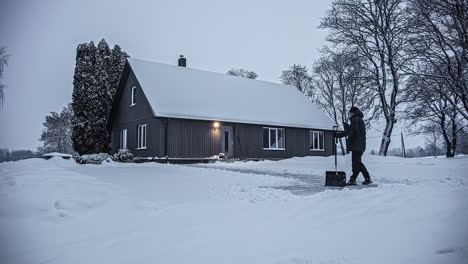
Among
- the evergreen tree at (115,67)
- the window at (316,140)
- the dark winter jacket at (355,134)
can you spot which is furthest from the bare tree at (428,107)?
the evergreen tree at (115,67)

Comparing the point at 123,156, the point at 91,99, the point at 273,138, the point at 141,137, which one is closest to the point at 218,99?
the point at 273,138

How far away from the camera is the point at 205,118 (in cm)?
1733

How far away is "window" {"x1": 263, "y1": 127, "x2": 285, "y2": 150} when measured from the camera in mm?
20062

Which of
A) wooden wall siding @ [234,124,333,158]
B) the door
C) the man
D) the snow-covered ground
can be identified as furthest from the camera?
wooden wall siding @ [234,124,333,158]

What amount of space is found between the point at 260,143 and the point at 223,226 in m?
15.9

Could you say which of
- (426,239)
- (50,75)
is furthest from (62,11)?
(426,239)

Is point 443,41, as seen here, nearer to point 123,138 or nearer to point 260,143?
point 260,143

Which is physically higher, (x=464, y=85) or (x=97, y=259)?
(x=464, y=85)

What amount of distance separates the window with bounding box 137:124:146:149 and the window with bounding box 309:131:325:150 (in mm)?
10855

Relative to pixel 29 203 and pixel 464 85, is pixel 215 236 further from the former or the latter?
pixel 464 85

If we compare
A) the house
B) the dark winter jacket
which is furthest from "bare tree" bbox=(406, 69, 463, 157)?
the dark winter jacket

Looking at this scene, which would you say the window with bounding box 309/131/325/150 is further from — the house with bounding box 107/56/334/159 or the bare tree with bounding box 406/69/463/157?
the bare tree with bounding box 406/69/463/157

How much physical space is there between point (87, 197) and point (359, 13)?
58.3 feet

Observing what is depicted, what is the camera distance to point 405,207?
3705mm
